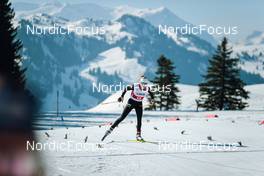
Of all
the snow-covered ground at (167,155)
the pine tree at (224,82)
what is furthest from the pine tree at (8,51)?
the pine tree at (224,82)

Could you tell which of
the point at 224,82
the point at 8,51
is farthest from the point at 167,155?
the point at 224,82

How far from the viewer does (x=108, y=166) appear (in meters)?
9.97

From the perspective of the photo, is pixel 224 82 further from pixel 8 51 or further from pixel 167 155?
pixel 167 155

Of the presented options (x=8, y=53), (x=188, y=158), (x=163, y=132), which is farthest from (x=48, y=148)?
(x=8, y=53)

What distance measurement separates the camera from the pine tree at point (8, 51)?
138 ft

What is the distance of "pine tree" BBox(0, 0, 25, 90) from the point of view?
1657 inches

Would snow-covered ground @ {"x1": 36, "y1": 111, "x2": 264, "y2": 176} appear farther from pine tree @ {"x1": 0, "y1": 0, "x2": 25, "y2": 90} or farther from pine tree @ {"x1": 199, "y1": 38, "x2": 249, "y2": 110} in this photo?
pine tree @ {"x1": 199, "y1": 38, "x2": 249, "y2": 110}

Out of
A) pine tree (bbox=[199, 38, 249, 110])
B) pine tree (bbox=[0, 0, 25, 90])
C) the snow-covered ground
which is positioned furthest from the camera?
pine tree (bbox=[199, 38, 249, 110])

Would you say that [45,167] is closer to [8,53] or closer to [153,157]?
[153,157]

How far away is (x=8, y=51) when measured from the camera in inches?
1706

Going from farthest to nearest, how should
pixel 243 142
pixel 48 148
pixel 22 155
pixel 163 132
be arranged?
1. pixel 163 132
2. pixel 243 142
3. pixel 48 148
4. pixel 22 155

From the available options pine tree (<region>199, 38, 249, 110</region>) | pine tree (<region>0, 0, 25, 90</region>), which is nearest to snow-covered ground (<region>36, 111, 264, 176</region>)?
pine tree (<region>0, 0, 25, 90</region>)

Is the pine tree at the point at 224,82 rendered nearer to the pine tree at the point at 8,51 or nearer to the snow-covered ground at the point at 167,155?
the pine tree at the point at 8,51

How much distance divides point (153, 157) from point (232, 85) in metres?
51.1
